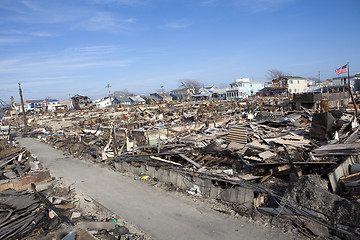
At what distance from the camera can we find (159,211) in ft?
24.1

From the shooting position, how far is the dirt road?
600cm

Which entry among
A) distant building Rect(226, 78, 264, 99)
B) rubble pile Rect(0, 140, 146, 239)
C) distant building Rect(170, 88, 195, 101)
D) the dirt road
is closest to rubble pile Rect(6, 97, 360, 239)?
the dirt road

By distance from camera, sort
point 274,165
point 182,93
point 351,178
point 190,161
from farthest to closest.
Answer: point 182,93 → point 190,161 → point 274,165 → point 351,178

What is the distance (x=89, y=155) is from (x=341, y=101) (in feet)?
94.8

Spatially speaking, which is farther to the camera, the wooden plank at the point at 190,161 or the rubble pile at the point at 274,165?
the wooden plank at the point at 190,161

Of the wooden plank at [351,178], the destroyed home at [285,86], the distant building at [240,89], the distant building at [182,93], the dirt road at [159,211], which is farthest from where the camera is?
the distant building at [182,93]

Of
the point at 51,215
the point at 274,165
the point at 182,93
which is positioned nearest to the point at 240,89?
the point at 182,93

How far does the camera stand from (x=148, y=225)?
664 cm

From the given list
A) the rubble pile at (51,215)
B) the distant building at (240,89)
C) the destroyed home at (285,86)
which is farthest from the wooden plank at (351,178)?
the distant building at (240,89)

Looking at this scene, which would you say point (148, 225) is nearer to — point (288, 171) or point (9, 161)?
point (288, 171)

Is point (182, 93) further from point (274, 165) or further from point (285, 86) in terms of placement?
point (274, 165)

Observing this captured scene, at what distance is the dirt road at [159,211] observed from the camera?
236 inches

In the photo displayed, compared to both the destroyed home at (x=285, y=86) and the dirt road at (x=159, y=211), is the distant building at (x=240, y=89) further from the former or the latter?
the dirt road at (x=159, y=211)

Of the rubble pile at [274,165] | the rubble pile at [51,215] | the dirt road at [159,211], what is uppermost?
the rubble pile at [274,165]
